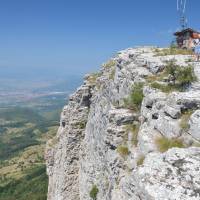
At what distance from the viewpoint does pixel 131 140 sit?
69.1ft

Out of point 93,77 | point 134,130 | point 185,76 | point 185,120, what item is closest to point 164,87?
point 185,76

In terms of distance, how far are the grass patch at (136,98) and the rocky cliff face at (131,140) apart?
15 cm

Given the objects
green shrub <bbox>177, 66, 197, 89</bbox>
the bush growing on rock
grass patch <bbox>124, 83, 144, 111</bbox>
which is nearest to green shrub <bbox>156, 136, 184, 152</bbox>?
the bush growing on rock

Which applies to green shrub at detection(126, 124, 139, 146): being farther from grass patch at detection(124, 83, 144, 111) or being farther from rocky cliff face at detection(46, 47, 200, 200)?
grass patch at detection(124, 83, 144, 111)

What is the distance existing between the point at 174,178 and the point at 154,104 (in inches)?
318

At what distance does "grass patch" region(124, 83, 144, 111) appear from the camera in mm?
24078

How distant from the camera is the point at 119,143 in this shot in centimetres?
2200

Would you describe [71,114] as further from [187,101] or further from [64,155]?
[187,101]

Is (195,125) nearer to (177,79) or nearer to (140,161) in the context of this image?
(140,161)

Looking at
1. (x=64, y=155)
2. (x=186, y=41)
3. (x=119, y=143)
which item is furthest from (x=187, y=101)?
(x=64, y=155)

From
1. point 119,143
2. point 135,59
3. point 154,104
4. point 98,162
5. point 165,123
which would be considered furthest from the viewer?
point 135,59

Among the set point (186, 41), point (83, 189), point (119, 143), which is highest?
point (186, 41)

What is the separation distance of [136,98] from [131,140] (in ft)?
13.2

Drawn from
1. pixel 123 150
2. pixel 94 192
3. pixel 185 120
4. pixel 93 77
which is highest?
pixel 185 120
